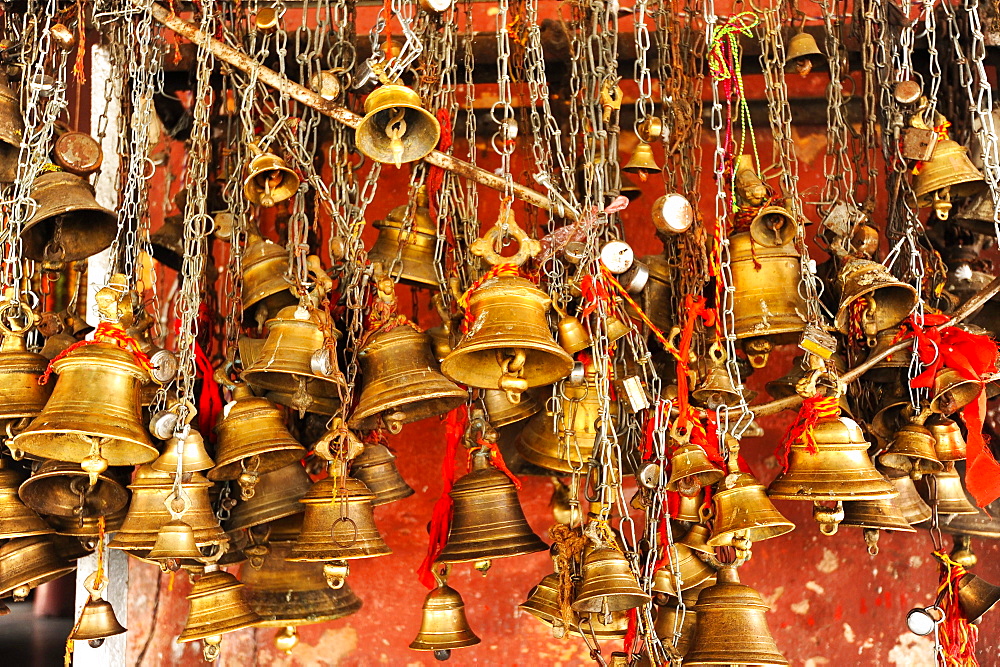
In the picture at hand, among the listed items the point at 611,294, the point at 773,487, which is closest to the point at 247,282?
the point at 611,294

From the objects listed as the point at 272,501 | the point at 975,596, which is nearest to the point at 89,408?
the point at 272,501

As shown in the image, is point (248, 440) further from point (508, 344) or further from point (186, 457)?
point (508, 344)

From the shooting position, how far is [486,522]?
3.19 m

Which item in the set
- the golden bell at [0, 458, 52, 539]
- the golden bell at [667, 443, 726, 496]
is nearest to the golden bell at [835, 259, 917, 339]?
the golden bell at [667, 443, 726, 496]

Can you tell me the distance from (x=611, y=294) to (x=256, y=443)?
117 centimetres

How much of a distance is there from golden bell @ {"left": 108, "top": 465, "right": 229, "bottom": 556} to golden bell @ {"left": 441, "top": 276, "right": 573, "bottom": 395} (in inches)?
33.7

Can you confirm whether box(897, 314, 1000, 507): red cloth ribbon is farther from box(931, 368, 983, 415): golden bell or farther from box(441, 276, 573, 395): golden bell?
box(441, 276, 573, 395): golden bell

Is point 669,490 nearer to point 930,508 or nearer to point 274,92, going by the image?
point 930,508

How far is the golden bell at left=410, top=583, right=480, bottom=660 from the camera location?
339 cm

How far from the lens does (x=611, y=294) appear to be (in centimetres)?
327

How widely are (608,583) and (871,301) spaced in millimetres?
1272

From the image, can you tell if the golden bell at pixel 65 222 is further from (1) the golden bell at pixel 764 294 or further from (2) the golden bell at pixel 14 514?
(1) the golden bell at pixel 764 294

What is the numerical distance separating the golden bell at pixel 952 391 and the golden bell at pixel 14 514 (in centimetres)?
277

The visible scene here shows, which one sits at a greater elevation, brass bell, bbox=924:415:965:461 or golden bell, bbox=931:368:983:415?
golden bell, bbox=931:368:983:415
